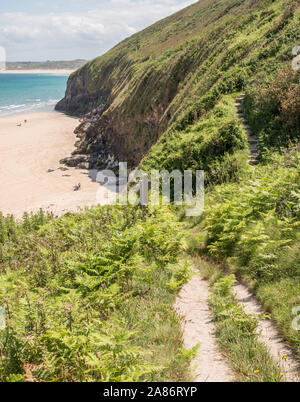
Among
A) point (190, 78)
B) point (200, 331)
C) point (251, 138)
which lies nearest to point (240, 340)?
point (200, 331)

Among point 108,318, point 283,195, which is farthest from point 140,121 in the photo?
point 108,318

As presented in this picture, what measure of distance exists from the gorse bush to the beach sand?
11658 millimetres

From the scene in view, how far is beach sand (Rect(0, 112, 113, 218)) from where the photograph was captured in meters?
26.1

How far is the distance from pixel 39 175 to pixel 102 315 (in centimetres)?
3229

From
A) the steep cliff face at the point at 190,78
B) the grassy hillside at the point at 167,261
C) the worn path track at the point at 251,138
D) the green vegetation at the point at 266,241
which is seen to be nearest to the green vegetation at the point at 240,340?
the grassy hillside at the point at 167,261

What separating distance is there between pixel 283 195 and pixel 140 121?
30224mm

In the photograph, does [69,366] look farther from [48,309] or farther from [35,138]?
[35,138]

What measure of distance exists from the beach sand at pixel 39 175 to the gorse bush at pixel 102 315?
38.2 ft

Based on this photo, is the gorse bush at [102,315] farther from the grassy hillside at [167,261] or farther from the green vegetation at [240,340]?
the green vegetation at [240,340]

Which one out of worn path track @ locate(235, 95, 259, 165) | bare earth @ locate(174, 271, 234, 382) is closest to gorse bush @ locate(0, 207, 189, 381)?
bare earth @ locate(174, 271, 234, 382)

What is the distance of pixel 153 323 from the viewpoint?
449cm

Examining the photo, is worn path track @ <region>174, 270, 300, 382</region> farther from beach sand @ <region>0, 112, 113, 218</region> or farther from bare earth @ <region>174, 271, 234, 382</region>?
beach sand @ <region>0, 112, 113, 218</region>

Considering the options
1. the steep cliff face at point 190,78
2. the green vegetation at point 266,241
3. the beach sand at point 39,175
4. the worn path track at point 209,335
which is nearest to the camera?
the worn path track at point 209,335

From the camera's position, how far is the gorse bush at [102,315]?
3463 mm
